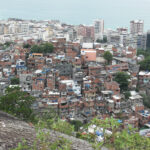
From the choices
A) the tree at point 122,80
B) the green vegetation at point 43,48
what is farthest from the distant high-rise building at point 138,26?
the tree at point 122,80

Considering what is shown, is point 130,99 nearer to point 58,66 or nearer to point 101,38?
point 58,66

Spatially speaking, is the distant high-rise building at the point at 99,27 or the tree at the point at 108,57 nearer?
the tree at the point at 108,57

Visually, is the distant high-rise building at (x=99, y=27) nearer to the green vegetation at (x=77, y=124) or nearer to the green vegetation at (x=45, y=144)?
the green vegetation at (x=77, y=124)

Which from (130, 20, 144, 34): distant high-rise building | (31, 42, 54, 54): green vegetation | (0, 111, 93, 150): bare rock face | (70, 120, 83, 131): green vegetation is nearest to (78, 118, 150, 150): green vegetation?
(0, 111, 93, 150): bare rock face

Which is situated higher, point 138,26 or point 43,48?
point 138,26

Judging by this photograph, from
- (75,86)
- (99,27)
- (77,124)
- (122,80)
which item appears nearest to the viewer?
(77,124)

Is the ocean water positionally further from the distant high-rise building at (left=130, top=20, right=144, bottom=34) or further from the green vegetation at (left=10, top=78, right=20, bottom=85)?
→ the green vegetation at (left=10, top=78, right=20, bottom=85)

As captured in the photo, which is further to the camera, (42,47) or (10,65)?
(42,47)

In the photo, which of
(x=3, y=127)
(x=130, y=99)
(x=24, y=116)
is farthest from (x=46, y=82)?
(x=3, y=127)

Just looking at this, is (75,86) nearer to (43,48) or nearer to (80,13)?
(43,48)

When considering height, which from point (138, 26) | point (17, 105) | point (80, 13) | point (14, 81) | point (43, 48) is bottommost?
point (14, 81)

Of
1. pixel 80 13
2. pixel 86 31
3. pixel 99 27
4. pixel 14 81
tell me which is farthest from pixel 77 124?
pixel 80 13
